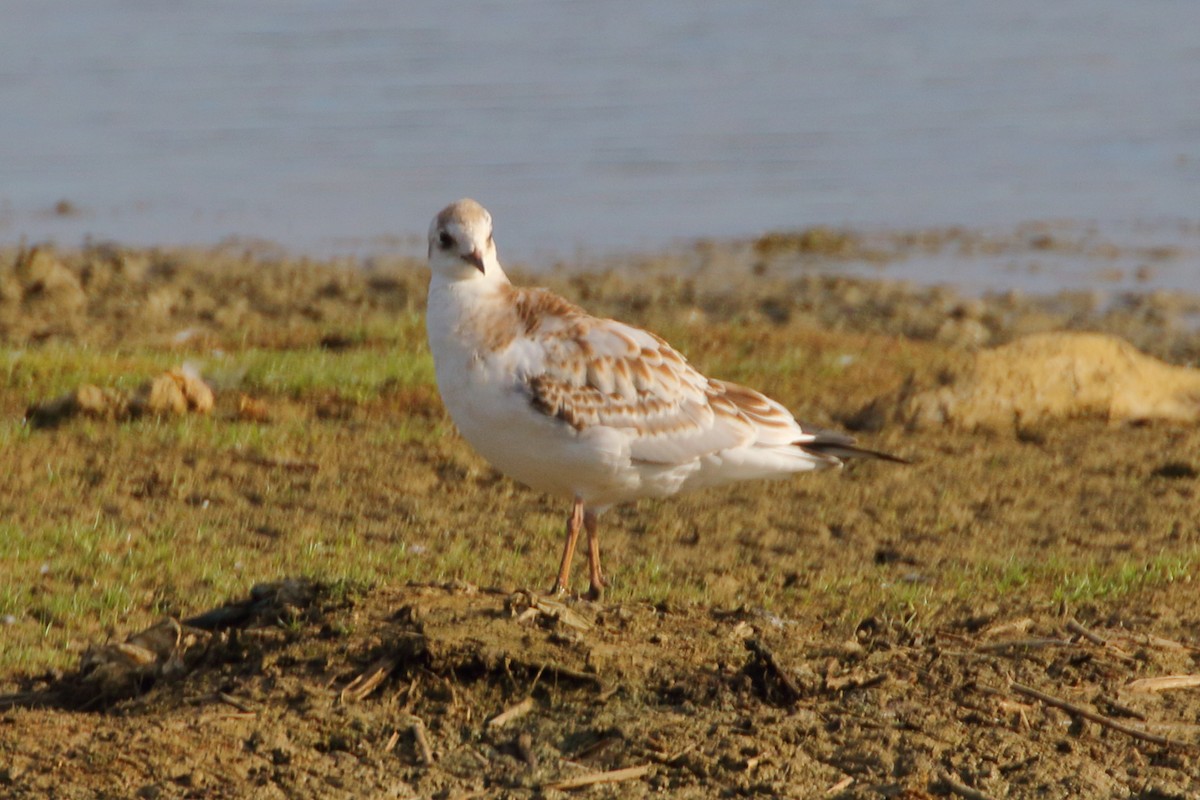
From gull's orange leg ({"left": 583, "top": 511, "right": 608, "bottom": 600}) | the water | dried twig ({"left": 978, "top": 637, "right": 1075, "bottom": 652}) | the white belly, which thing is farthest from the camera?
the water

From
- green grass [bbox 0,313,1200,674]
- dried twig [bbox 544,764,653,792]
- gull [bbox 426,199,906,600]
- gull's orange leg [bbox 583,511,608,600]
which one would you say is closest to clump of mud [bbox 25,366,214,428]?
green grass [bbox 0,313,1200,674]

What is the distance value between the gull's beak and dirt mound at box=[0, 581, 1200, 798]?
3.94ft

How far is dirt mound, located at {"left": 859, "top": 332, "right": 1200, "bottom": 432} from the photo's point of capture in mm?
9688

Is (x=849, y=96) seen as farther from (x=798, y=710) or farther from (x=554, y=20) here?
(x=798, y=710)

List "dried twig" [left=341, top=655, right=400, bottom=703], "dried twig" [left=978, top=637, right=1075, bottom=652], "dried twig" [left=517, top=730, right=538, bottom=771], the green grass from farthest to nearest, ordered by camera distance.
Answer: the green grass
"dried twig" [left=978, top=637, right=1075, bottom=652]
"dried twig" [left=341, top=655, right=400, bottom=703]
"dried twig" [left=517, top=730, right=538, bottom=771]

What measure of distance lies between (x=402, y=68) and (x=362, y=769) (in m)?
19.2

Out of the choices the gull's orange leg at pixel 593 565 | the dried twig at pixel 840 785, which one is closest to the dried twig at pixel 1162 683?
the dried twig at pixel 840 785

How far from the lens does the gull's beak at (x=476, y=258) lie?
20.0 ft

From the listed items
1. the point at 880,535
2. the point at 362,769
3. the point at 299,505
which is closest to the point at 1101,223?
the point at 880,535

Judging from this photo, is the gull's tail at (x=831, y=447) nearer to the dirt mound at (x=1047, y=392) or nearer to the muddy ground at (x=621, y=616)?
the muddy ground at (x=621, y=616)

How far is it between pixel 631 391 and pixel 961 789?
2278mm

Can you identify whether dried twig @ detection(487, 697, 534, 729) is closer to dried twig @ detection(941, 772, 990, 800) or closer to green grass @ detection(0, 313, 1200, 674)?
green grass @ detection(0, 313, 1200, 674)

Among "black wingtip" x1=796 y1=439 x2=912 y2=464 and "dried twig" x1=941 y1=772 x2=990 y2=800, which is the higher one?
"black wingtip" x1=796 y1=439 x2=912 y2=464

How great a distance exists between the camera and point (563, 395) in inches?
239
